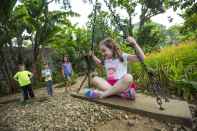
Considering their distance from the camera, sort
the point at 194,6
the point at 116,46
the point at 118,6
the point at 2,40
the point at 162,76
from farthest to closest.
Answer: the point at 118,6
the point at 2,40
the point at 194,6
the point at 162,76
the point at 116,46

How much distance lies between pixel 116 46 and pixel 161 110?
1.24m

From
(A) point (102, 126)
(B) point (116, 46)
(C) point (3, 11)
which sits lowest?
(A) point (102, 126)

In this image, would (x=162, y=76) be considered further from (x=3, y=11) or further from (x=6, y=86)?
(x=6, y=86)

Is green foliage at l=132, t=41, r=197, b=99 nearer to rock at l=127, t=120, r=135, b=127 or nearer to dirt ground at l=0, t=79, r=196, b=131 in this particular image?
dirt ground at l=0, t=79, r=196, b=131

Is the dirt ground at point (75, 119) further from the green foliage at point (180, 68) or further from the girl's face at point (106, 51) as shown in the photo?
the girl's face at point (106, 51)

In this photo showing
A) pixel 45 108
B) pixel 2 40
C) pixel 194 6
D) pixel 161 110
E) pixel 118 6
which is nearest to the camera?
pixel 161 110

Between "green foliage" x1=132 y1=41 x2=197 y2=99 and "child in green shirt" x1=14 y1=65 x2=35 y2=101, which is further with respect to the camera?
"child in green shirt" x1=14 y1=65 x2=35 y2=101

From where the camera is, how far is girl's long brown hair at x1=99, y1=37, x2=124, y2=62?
4113mm

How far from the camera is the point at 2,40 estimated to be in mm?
13938

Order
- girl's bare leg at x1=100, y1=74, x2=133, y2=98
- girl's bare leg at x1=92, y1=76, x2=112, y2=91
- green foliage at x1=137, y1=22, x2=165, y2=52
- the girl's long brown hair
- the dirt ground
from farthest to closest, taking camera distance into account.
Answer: green foliage at x1=137, y1=22, x2=165, y2=52, the dirt ground, girl's bare leg at x1=92, y1=76, x2=112, y2=91, the girl's long brown hair, girl's bare leg at x1=100, y1=74, x2=133, y2=98

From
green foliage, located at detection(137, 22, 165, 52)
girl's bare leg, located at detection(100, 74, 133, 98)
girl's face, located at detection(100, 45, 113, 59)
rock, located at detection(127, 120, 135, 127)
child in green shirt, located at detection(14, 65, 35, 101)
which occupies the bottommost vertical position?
rock, located at detection(127, 120, 135, 127)

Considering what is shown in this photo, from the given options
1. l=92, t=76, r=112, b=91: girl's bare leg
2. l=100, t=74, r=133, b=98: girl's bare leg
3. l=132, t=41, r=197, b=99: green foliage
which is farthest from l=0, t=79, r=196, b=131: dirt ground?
l=100, t=74, r=133, b=98: girl's bare leg

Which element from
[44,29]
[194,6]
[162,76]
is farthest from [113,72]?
[44,29]

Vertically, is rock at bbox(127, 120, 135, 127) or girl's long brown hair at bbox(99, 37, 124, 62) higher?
girl's long brown hair at bbox(99, 37, 124, 62)
